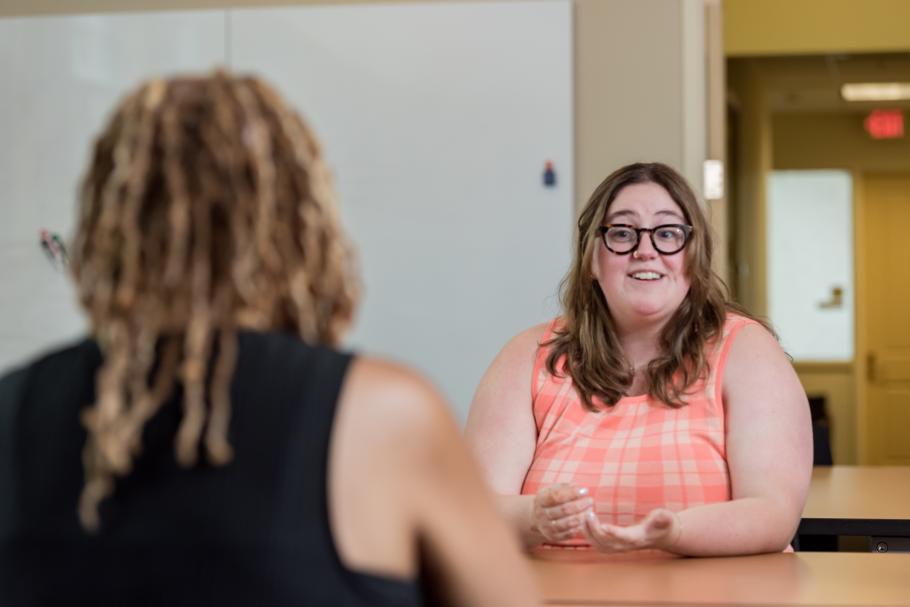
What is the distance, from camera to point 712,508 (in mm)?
2074

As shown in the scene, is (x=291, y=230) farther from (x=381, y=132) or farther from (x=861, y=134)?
(x=861, y=134)

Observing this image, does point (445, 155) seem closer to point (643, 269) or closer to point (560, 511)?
point (643, 269)

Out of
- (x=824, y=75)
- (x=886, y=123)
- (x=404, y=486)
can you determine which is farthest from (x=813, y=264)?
(x=404, y=486)

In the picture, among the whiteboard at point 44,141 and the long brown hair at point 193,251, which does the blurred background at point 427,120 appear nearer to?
the whiteboard at point 44,141

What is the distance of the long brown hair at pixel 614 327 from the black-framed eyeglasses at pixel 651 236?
2 cm

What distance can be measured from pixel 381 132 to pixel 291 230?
3.32 metres

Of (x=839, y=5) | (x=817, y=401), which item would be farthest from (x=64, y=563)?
(x=817, y=401)

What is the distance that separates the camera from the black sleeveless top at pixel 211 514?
38.7 inches

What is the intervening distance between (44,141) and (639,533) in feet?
10.6

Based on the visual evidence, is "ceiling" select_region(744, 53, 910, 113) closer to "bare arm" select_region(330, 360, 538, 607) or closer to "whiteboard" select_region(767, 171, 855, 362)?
"whiteboard" select_region(767, 171, 855, 362)

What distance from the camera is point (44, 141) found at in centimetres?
449

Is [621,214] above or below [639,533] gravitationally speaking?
above

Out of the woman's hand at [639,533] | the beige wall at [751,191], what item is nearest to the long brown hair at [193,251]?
the woman's hand at [639,533]

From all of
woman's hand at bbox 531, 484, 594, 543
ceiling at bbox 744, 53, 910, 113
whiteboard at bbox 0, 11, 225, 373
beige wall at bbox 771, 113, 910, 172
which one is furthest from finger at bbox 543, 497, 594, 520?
beige wall at bbox 771, 113, 910, 172
